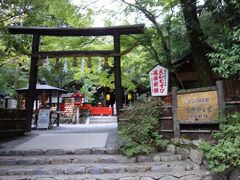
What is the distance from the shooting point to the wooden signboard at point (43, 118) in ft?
50.4

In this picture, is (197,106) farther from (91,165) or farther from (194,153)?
(91,165)

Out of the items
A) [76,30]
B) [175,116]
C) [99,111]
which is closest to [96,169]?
[175,116]

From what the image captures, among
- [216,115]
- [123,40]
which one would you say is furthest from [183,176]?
[123,40]

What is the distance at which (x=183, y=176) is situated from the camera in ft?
22.1

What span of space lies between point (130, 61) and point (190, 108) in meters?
11.2

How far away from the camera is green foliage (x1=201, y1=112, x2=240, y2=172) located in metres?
6.07

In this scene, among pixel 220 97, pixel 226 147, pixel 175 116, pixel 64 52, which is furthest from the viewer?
pixel 64 52

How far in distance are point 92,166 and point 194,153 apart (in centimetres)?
269

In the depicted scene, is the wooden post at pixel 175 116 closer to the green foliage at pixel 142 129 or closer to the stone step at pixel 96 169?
the green foliage at pixel 142 129

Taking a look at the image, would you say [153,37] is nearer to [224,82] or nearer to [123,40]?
[123,40]

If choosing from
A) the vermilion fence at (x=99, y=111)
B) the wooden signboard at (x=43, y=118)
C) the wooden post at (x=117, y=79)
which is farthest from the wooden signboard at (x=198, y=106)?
the vermilion fence at (x=99, y=111)

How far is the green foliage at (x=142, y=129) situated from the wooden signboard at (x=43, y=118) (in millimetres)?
7719

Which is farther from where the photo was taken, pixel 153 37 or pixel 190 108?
pixel 153 37

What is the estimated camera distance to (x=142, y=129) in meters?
8.32
